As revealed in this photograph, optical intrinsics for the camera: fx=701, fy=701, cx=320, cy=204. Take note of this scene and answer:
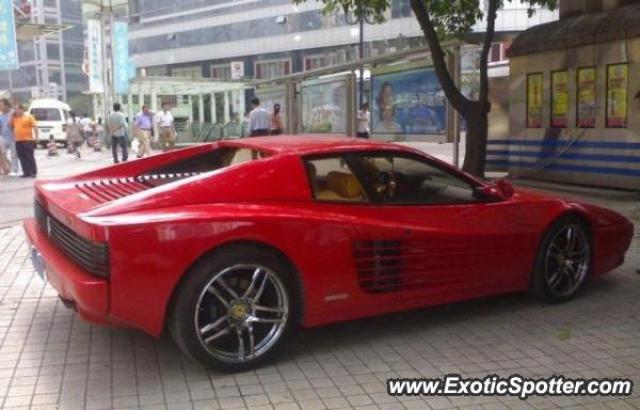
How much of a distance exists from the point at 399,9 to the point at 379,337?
163 feet

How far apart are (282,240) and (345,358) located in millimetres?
861

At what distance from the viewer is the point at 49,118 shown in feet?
114

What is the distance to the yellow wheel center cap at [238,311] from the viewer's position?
4.03m

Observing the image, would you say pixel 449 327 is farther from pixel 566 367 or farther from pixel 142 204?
pixel 142 204

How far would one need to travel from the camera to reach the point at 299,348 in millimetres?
4484

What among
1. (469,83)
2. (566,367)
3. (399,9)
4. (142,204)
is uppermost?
(399,9)

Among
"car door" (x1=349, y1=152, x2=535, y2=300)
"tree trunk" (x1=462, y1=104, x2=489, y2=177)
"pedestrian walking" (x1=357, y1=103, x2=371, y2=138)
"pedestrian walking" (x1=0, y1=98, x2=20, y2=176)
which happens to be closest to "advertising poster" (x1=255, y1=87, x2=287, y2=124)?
"pedestrian walking" (x1=357, y1=103, x2=371, y2=138)

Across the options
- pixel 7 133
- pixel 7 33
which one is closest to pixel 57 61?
pixel 7 33

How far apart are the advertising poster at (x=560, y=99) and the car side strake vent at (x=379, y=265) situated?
818cm

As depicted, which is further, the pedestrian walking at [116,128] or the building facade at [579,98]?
the pedestrian walking at [116,128]

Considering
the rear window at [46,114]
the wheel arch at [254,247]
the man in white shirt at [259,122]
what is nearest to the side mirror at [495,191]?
the wheel arch at [254,247]

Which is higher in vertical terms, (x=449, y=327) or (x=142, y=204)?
(x=142, y=204)

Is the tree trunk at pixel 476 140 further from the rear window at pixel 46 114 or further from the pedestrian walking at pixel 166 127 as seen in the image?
the rear window at pixel 46 114

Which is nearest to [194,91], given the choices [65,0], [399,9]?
[399,9]
